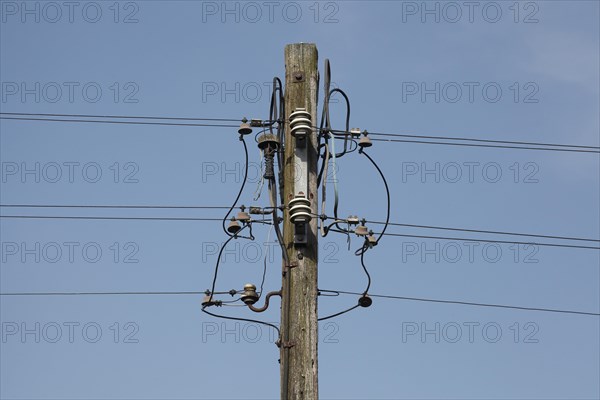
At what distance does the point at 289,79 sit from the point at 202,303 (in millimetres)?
2196

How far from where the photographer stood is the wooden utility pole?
805 cm

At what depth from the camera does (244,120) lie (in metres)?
9.36

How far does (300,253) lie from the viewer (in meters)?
8.48

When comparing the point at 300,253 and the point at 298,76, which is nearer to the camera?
the point at 300,253

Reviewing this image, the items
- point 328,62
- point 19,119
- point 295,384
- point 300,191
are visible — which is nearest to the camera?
point 295,384

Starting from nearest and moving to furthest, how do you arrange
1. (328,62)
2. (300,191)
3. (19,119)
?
(300,191) < (328,62) < (19,119)

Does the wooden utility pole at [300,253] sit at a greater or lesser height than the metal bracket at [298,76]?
lesser

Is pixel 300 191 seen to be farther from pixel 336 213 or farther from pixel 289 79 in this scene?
pixel 289 79

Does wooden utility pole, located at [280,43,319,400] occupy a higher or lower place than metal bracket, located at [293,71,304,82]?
lower

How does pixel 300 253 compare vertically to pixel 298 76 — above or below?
below

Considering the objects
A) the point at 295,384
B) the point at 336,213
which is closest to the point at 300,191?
the point at 336,213

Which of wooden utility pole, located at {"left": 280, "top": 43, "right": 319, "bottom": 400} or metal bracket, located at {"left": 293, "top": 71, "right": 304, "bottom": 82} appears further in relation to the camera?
metal bracket, located at {"left": 293, "top": 71, "right": 304, "bottom": 82}

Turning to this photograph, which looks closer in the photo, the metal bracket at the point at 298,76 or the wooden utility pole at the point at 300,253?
the wooden utility pole at the point at 300,253

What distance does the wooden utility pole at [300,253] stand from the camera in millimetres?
8047
